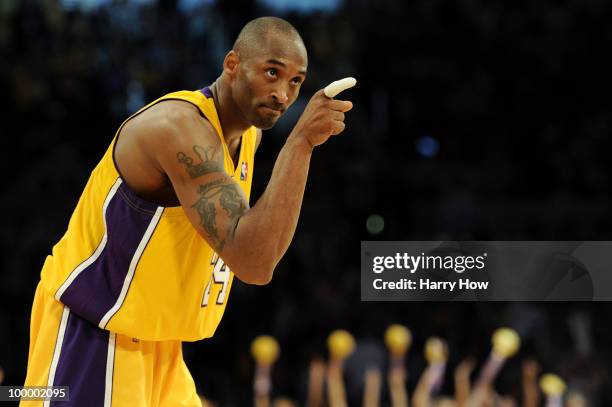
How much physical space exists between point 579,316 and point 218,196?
4.63 m

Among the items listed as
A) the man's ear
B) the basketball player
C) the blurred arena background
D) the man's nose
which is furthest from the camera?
the blurred arena background

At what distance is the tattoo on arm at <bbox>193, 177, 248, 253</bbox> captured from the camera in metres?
2.40

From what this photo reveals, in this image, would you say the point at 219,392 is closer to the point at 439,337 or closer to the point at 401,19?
the point at 439,337

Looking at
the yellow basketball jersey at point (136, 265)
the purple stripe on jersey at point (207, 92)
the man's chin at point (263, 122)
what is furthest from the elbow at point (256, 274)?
the purple stripe on jersey at point (207, 92)

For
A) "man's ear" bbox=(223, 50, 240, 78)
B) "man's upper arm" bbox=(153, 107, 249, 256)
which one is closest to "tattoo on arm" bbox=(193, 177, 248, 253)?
"man's upper arm" bbox=(153, 107, 249, 256)

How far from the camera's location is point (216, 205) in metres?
2.41

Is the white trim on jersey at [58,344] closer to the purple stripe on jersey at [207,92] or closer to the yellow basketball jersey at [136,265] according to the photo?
the yellow basketball jersey at [136,265]

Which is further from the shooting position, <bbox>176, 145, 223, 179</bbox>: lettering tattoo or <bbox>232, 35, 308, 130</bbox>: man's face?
<bbox>232, 35, 308, 130</bbox>: man's face

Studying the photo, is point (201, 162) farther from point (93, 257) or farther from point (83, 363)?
point (83, 363)

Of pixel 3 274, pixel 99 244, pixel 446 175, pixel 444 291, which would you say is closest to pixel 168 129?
pixel 99 244

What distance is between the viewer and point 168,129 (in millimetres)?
2479

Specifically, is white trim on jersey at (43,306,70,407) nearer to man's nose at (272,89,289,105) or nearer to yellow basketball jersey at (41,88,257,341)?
yellow basketball jersey at (41,88,257,341)

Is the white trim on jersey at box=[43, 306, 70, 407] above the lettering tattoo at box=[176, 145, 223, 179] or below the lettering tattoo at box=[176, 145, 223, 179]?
below

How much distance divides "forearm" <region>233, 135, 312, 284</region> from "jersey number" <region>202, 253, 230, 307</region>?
340 millimetres
